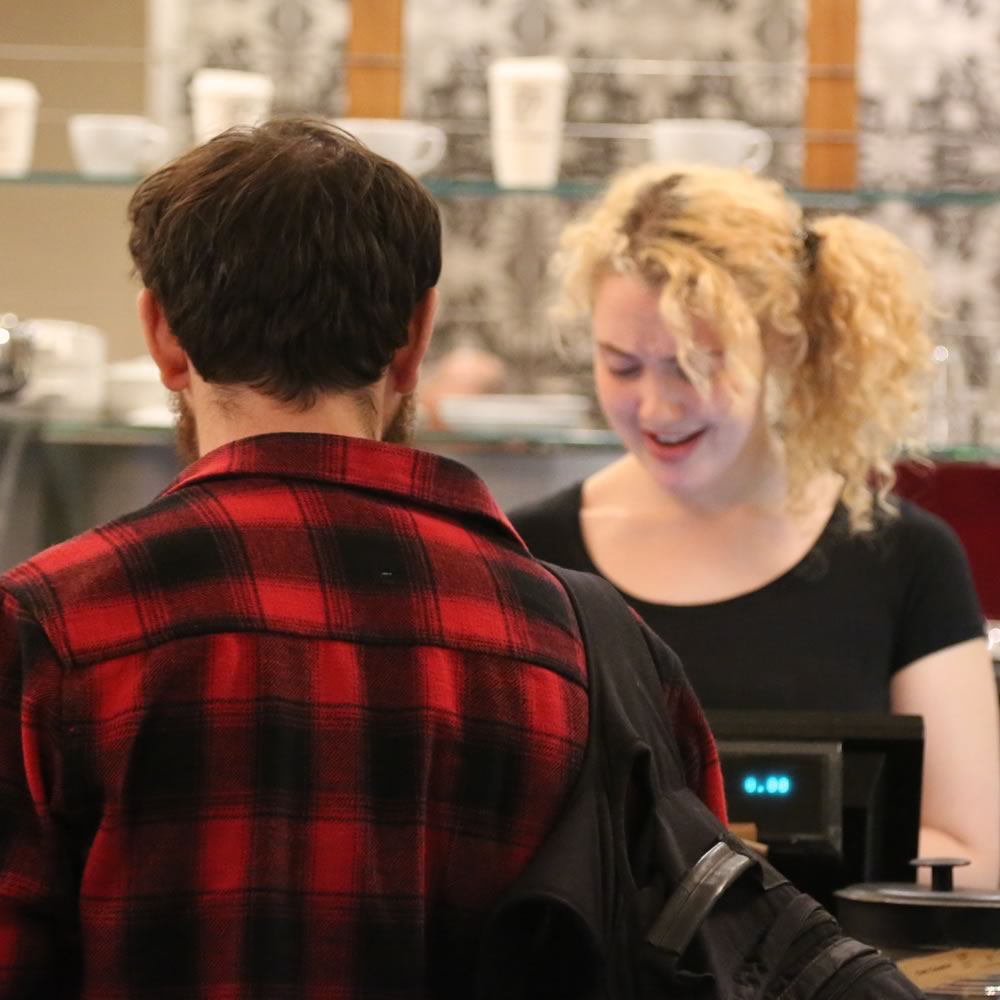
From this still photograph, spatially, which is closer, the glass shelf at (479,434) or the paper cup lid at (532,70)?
the glass shelf at (479,434)

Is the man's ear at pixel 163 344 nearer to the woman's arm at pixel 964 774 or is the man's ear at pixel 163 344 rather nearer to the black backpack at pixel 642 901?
the black backpack at pixel 642 901

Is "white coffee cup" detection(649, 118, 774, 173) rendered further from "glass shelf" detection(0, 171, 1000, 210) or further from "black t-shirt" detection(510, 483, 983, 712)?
"black t-shirt" detection(510, 483, 983, 712)

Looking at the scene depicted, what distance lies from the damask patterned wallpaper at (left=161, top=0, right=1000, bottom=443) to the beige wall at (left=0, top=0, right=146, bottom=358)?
14 centimetres

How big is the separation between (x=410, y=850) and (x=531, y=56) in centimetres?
273

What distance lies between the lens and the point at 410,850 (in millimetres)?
911

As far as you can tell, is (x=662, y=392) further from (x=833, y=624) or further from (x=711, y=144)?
(x=711, y=144)

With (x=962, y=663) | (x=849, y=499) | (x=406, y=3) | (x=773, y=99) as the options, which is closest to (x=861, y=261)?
(x=849, y=499)

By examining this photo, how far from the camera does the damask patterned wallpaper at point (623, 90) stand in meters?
3.34

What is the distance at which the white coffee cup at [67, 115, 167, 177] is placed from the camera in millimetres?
2445

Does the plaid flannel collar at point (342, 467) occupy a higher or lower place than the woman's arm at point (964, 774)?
higher

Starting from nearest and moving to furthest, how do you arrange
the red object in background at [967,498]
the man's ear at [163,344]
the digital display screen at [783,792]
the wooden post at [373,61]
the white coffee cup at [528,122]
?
the man's ear at [163,344], the digital display screen at [783,792], the white coffee cup at [528,122], the red object in background at [967,498], the wooden post at [373,61]

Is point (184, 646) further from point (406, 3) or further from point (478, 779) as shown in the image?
point (406, 3)

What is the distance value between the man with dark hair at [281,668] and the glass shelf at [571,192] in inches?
52.1

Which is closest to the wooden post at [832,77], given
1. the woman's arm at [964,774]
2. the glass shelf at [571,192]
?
the glass shelf at [571,192]
